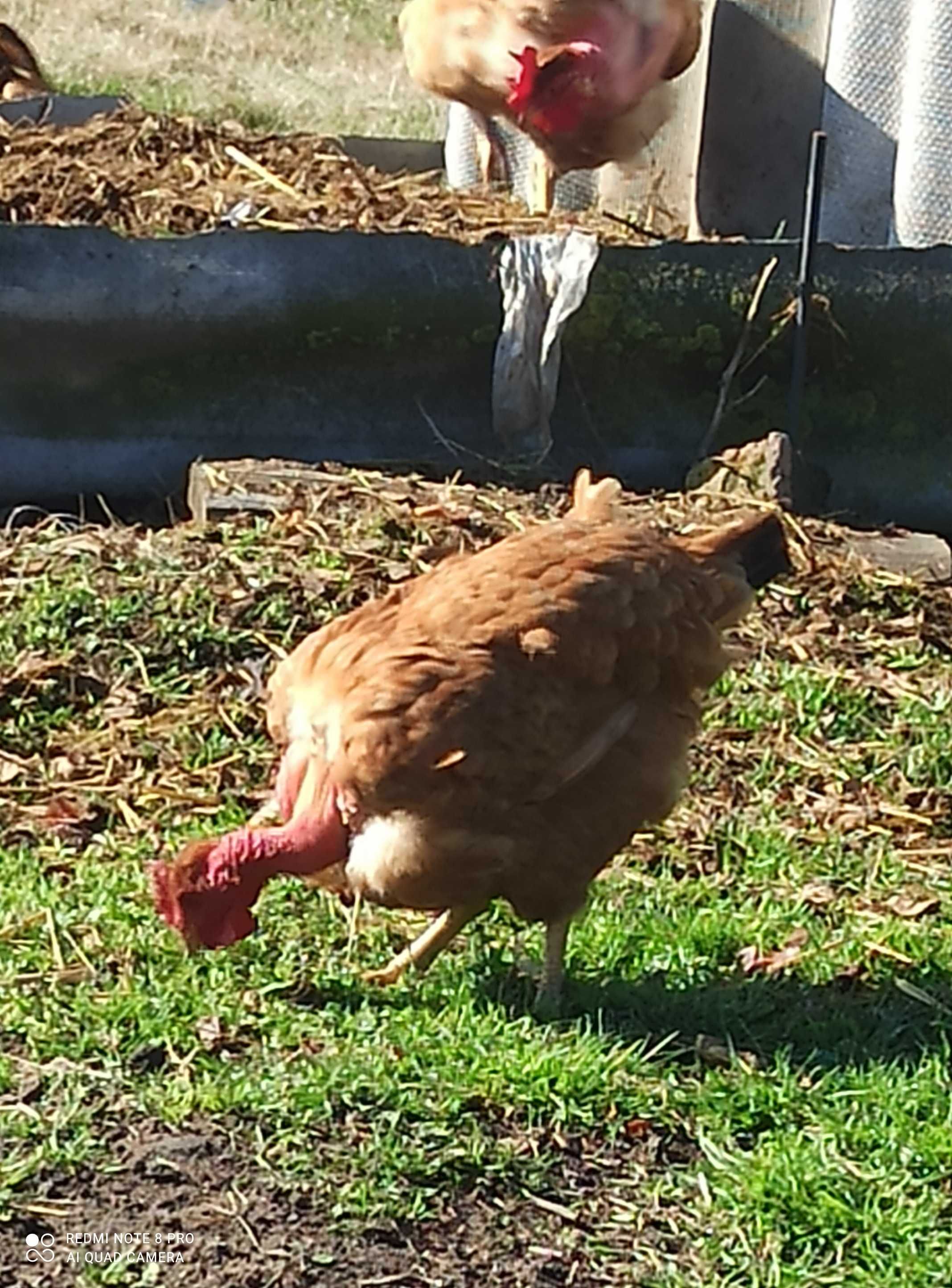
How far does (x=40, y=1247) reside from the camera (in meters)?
3.61

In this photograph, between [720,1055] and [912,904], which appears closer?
[720,1055]

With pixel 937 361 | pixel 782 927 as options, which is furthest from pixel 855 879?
pixel 937 361

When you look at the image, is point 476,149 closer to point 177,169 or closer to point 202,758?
point 177,169

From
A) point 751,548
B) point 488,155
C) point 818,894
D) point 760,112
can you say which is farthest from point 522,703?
point 488,155

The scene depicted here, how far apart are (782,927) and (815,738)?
1070 mm

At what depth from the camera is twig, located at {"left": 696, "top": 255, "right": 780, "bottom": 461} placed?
25.1ft

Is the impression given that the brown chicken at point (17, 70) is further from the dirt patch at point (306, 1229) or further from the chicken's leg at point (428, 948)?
the dirt patch at point (306, 1229)

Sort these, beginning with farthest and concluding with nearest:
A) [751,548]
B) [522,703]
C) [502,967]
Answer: [751,548], [502,967], [522,703]

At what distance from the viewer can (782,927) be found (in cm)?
494

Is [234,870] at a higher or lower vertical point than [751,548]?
lower

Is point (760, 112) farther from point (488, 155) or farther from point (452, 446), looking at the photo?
point (452, 446)

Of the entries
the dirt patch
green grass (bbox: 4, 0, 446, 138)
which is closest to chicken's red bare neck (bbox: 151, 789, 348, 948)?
the dirt patch

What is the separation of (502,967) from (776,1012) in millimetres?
621

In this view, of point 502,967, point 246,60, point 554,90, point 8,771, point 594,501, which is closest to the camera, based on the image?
point 502,967
